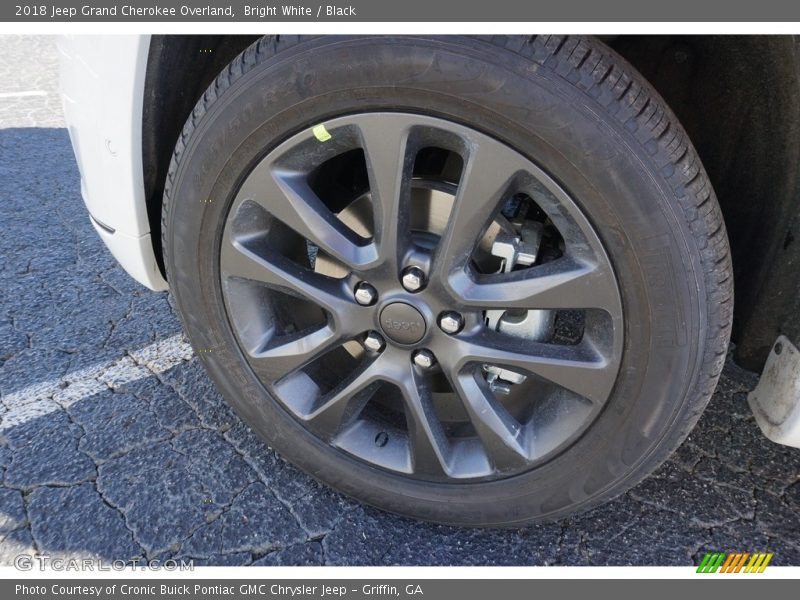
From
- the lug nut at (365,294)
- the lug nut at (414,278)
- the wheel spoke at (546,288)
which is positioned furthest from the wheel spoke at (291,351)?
the wheel spoke at (546,288)

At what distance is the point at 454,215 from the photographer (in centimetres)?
129

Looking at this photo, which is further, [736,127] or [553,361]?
[736,127]

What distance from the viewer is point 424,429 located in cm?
150

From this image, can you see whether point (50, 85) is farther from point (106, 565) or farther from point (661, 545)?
point (661, 545)

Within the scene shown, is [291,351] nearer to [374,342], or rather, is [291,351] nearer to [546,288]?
[374,342]

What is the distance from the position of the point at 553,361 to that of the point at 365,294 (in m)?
0.40

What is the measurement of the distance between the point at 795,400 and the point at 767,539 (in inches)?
18.4

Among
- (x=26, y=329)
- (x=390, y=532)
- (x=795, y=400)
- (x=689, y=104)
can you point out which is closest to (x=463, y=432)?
(x=390, y=532)

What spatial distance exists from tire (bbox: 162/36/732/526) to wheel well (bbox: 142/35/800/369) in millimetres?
138

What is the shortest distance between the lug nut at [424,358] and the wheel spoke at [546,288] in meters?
0.16

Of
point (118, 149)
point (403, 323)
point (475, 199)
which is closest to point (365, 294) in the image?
point (403, 323)

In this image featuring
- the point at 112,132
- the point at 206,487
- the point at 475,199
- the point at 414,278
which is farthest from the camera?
the point at 206,487

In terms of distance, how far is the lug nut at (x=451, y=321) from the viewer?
1392 mm
